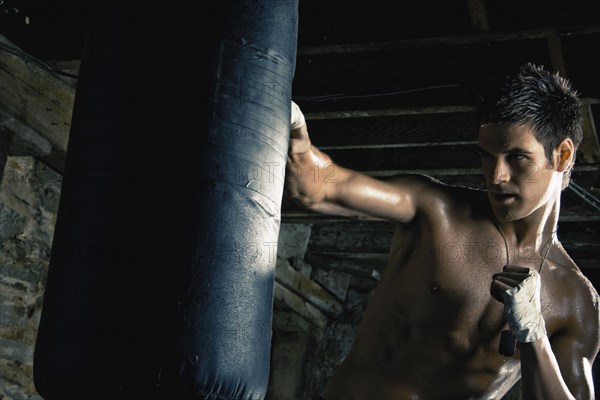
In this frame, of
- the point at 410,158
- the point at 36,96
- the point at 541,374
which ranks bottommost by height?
the point at 541,374

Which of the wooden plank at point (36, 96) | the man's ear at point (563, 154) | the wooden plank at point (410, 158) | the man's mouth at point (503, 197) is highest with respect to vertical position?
the wooden plank at point (410, 158)

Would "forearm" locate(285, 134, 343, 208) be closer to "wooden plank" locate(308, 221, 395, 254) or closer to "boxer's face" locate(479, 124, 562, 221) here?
"boxer's face" locate(479, 124, 562, 221)

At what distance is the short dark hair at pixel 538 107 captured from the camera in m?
2.62

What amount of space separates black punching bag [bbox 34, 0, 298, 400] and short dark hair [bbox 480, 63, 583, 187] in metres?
1.11

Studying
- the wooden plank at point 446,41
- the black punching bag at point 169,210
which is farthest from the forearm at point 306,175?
the wooden plank at point 446,41

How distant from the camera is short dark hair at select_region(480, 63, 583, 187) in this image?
→ 2625 mm

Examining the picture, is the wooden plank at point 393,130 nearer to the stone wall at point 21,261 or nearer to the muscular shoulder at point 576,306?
the muscular shoulder at point 576,306

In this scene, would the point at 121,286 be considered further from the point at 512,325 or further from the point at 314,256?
the point at 314,256

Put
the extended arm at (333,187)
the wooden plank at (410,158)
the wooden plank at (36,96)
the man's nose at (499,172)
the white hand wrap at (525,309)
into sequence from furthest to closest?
the wooden plank at (410,158), the wooden plank at (36,96), the man's nose at (499,172), the white hand wrap at (525,309), the extended arm at (333,187)

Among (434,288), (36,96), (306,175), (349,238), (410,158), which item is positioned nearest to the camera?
(306,175)

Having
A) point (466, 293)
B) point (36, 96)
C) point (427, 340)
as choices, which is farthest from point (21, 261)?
point (466, 293)

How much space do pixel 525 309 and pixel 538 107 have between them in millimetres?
753

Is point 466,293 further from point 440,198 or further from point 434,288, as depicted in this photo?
point 440,198

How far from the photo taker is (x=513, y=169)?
2.57 m
